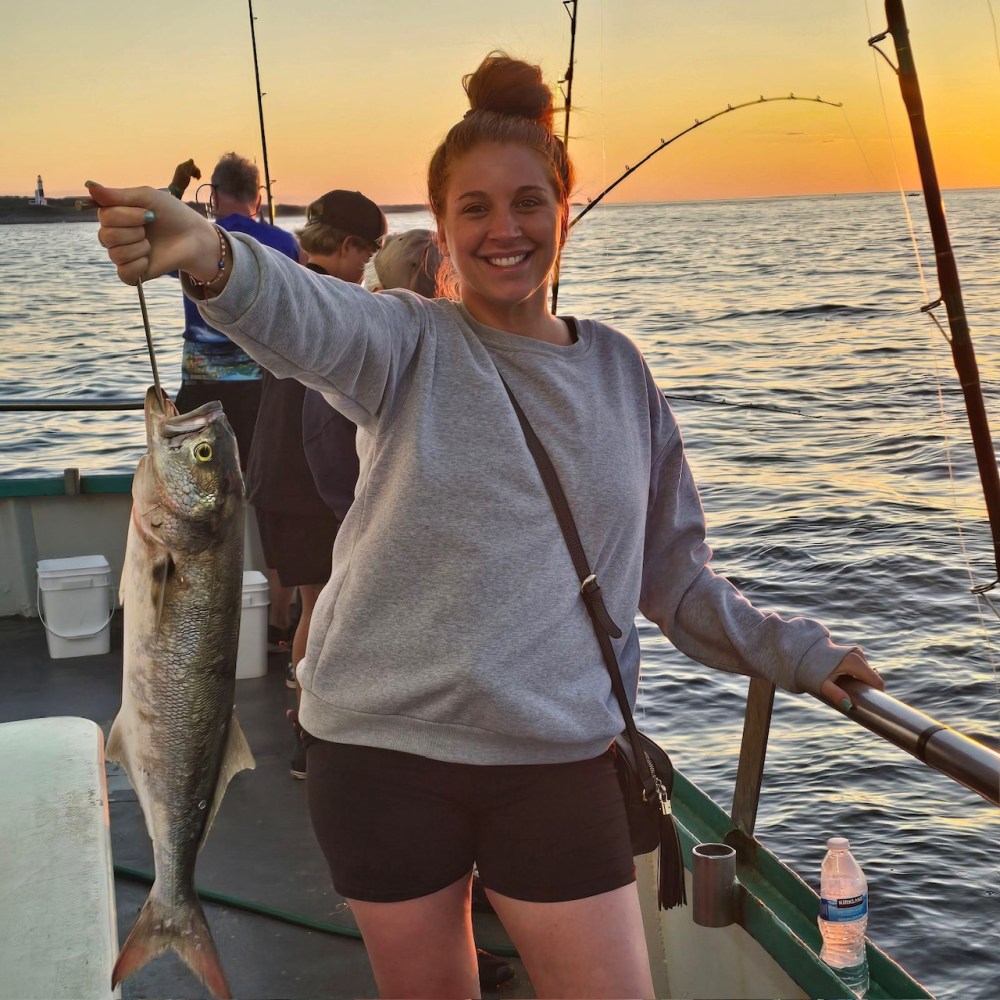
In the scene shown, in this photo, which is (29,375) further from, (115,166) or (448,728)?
(448,728)

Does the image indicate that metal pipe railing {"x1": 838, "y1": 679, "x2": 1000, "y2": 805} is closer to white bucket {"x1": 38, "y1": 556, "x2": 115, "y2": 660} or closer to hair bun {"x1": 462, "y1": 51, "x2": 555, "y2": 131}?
hair bun {"x1": 462, "y1": 51, "x2": 555, "y2": 131}

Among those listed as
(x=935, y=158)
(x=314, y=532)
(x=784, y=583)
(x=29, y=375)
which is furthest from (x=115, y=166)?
(x=935, y=158)

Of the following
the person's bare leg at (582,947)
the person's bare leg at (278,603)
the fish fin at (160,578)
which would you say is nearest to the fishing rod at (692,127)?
the person's bare leg at (278,603)

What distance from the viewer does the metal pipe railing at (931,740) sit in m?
1.98

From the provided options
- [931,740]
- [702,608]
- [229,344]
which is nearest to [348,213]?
[229,344]

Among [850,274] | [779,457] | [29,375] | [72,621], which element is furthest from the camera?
[850,274]

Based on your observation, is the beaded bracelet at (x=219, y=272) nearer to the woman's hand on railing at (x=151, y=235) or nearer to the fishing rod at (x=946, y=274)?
the woman's hand on railing at (x=151, y=235)

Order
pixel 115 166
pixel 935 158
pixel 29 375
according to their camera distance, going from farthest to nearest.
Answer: pixel 29 375, pixel 115 166, pixel 935 158

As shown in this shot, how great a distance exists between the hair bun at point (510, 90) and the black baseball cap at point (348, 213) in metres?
2.24

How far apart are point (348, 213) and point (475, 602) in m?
2.79

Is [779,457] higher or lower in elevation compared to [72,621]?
lower

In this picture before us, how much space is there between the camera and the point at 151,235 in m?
1.71

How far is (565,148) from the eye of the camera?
229 cm

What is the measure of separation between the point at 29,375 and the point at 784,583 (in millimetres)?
20010
